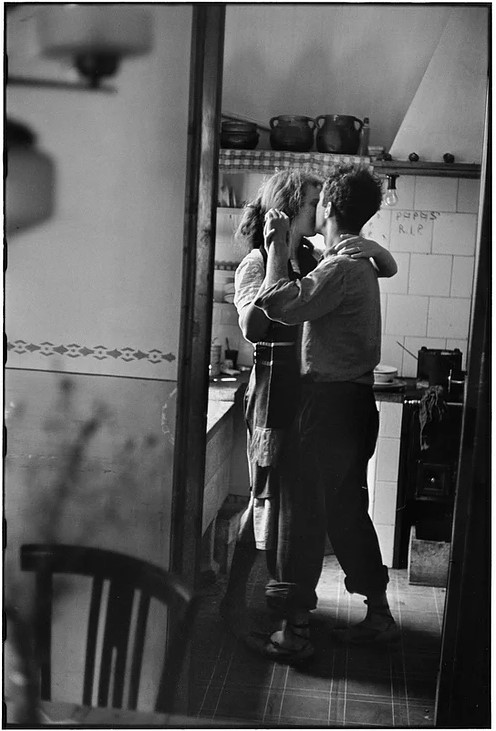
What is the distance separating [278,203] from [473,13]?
57cm

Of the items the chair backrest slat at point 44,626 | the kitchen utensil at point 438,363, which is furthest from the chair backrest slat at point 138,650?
the kitchen utensil at point 438,363

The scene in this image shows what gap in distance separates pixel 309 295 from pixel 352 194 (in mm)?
242

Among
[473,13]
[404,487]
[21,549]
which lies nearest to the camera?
[473,13]

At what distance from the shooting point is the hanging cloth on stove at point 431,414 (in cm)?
186

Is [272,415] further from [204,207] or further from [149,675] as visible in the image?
[149,675]

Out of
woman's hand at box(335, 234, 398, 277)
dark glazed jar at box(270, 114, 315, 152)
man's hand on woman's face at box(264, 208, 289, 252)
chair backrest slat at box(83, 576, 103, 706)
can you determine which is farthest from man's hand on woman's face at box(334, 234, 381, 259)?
chair backrest slat at box(83, 576, 103, 706)

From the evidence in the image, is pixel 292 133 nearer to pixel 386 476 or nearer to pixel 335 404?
pixel 335 404

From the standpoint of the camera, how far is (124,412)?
1.95m

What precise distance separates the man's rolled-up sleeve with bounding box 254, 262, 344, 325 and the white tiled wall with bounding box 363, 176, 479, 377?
0.10 metres

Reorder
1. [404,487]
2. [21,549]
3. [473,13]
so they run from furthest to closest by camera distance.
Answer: [21,549], [404,487], [473,13]

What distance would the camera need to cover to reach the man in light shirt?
72.0 inches

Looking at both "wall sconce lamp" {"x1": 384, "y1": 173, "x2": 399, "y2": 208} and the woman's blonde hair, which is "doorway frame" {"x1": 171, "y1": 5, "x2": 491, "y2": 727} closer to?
the woman's blonde hair

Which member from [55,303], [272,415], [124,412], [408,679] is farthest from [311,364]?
[408,679]

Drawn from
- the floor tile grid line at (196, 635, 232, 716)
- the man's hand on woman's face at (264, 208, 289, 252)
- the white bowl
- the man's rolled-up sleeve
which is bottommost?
the floor tile grid line at (196, 635, 232, 716)
